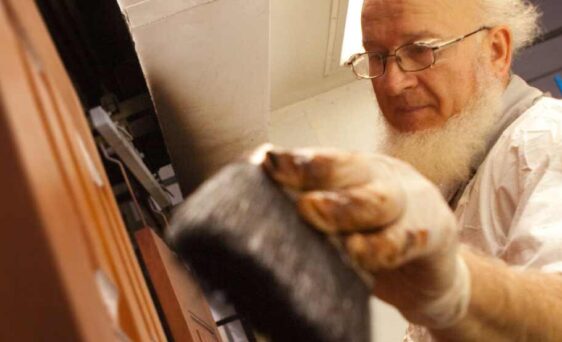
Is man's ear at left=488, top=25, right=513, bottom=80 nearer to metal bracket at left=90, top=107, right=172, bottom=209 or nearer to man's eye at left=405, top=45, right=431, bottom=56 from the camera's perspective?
man's eye at left=405, top=45, right=431, bottom=56

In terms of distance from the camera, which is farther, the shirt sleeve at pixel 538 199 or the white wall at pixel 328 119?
the white wall at pixel 328 119

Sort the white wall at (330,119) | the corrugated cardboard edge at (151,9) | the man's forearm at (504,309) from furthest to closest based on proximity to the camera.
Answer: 1. the white wall at (330,119)
2. the corrugated cardboard edge at (151,9)
3. the man's forearm at (504,309)

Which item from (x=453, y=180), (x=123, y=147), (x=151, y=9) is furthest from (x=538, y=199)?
(x=151, y=9)

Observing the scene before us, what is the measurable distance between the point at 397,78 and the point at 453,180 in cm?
32

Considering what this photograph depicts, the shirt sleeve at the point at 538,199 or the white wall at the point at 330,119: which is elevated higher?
the white wall at the point at 330,119

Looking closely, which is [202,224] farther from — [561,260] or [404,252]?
[561,260]

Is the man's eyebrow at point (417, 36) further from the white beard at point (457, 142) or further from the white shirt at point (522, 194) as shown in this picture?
the white shirt at point (522, 194)

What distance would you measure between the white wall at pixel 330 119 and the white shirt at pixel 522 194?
2389 mm

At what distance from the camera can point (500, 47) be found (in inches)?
53.6

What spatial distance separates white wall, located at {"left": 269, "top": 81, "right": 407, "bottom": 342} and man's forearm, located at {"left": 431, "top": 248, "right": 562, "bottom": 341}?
292 cm

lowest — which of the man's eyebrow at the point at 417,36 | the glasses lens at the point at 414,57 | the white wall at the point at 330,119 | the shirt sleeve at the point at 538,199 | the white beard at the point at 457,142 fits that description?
the shirt sleeve at the point at 538,199

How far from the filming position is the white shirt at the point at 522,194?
75 centimetres

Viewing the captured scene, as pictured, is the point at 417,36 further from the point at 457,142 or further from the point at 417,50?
the point at 457,142

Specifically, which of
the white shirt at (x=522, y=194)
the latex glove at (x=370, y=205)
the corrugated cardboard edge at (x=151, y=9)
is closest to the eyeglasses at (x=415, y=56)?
the white shirt at (x=522, y=194)
